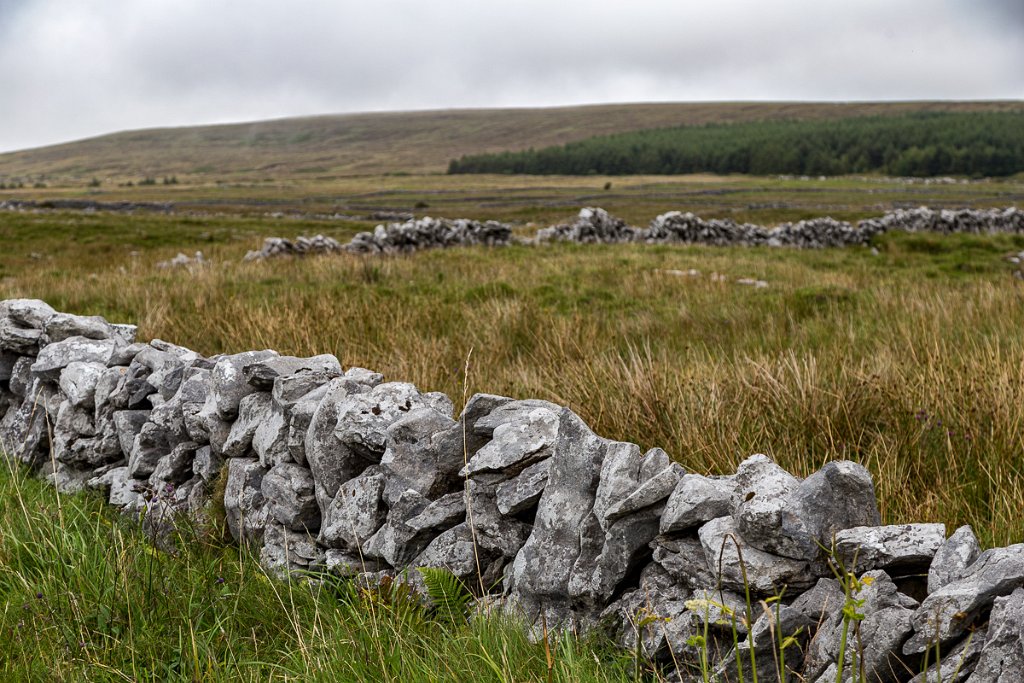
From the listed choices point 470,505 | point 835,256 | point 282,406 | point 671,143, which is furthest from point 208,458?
point 671,143

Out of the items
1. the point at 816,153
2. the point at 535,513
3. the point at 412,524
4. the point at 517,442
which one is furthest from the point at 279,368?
the point at 816,153

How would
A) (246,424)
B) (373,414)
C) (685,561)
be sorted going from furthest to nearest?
(246,424), (373,414), (685,561)

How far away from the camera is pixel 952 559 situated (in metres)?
2.06

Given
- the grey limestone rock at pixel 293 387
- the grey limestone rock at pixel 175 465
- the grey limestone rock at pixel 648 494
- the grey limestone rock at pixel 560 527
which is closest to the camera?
the grey limestone rock at pixel 648 494

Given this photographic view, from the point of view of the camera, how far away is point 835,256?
1762 centimetres

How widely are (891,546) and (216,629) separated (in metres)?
2.41

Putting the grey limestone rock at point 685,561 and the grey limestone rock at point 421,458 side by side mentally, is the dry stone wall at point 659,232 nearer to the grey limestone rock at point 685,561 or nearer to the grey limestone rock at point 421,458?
the grey limestone rock at point 421,458

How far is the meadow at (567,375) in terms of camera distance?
9.40 feet

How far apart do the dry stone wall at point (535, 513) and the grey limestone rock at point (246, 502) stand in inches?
0.4

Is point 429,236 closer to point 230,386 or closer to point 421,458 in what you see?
point 230,386

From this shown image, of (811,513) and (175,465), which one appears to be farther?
(175,465)

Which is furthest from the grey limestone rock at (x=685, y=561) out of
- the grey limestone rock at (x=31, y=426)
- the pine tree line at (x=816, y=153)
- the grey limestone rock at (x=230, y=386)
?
the pine tree line at (x=816, y=153)

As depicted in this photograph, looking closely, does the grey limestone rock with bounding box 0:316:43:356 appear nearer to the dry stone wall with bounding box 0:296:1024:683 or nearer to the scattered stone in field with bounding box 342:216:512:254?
the dry stone wall with bounding box 0:296:1024:683

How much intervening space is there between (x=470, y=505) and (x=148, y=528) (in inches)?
82.7
